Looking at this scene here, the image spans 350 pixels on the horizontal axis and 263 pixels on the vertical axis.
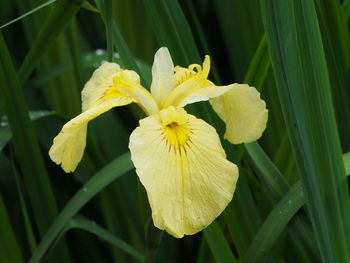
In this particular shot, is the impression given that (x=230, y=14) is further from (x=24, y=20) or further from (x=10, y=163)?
(x=10, y=163)

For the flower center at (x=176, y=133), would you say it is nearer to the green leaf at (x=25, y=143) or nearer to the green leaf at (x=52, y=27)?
the green leaf at (x=52, y=27)

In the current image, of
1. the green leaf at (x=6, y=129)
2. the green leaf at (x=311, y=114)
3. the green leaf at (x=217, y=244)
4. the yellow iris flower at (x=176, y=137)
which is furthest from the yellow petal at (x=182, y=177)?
the green leaf at (x=6, y=129)

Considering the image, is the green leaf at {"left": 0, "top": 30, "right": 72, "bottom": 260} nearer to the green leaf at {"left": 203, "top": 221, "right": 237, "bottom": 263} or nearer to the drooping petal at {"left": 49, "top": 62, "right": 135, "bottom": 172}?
the drooping petal at {"left": 49, "top": 62, "right": 135, "bottom": 172}

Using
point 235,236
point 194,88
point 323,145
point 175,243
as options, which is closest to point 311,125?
point 323,145

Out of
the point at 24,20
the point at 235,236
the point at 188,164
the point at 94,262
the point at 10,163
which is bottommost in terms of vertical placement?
the point at 94,262

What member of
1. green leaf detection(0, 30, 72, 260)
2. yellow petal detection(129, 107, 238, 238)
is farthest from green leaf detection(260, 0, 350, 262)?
green leaf detection(0, 30, 72, 260)

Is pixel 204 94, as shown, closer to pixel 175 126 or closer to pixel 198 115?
pixel 175 126
